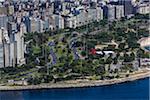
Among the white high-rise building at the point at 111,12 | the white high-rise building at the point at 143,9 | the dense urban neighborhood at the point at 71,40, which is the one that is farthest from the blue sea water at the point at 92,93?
the white high-rise building at the point at 143,9

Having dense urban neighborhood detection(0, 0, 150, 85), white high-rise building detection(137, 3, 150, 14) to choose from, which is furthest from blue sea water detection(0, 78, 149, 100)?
white high-rise building detection(137, 3, 150, 14)

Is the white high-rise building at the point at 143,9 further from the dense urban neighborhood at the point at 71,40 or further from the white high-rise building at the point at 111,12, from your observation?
the white high-rise building at the point at 111,12

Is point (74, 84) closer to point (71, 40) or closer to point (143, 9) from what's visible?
point (71, 40)

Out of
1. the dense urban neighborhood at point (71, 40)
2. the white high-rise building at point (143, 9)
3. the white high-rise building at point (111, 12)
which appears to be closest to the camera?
the dense urban neighborhood at point (71, 40)

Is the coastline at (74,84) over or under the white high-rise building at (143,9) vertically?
under

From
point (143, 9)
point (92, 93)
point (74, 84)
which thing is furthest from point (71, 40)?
point (143, 9)

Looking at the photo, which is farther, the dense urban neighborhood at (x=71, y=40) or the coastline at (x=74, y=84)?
the dense urban neighborhood at (x=71, y=40)

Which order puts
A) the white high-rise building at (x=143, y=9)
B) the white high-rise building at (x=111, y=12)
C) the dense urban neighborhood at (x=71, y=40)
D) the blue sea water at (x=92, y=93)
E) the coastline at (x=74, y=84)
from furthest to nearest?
the white high-rise building at (x=143, y=9) → the white high-rise building at (x=111, y=12) → the dense urban neighborhood at (x=71, y=40) → the coastline at (x=74, y=84) → the blue sea water at (x=92, y=93)

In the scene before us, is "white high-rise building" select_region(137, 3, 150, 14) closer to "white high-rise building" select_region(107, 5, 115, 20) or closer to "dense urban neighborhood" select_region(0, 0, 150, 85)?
"dense urban neighborhood" select_region(0, 0, 150, 85)
